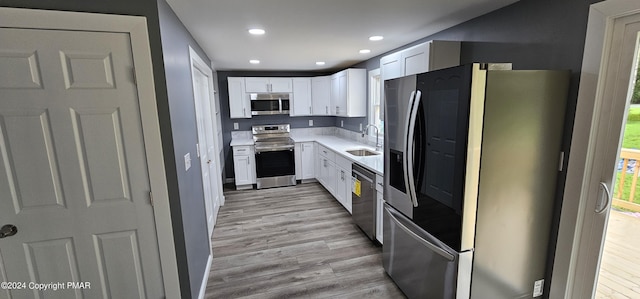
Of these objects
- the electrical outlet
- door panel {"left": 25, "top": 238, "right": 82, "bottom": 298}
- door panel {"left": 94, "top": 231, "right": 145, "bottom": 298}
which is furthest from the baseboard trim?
the electrical outlet

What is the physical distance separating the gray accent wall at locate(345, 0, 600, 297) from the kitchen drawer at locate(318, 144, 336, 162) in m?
2.45

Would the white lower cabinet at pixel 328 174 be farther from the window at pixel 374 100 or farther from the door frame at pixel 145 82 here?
the door frame at pixel 145 82

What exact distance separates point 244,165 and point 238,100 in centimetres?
126

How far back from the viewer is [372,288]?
7.54 feet

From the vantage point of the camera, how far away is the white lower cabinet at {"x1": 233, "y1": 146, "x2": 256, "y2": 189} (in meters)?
4.86

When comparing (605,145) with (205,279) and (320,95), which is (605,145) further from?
(320,95)

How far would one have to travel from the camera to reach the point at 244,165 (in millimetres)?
4910

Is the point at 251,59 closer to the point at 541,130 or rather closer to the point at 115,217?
the point at 115,217

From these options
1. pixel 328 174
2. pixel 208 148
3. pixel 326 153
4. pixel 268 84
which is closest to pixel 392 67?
pixel 326 153

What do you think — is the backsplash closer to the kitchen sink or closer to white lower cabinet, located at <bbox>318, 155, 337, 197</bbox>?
the kitchen sink

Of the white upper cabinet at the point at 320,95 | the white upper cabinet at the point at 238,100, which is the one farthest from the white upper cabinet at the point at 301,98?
the white upper cabinet at the point at 238,100

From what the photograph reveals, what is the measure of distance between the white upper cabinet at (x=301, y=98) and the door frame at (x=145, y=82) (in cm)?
383

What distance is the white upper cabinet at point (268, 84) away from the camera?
5035 millimetres

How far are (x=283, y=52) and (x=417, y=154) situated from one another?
2.41 meters
